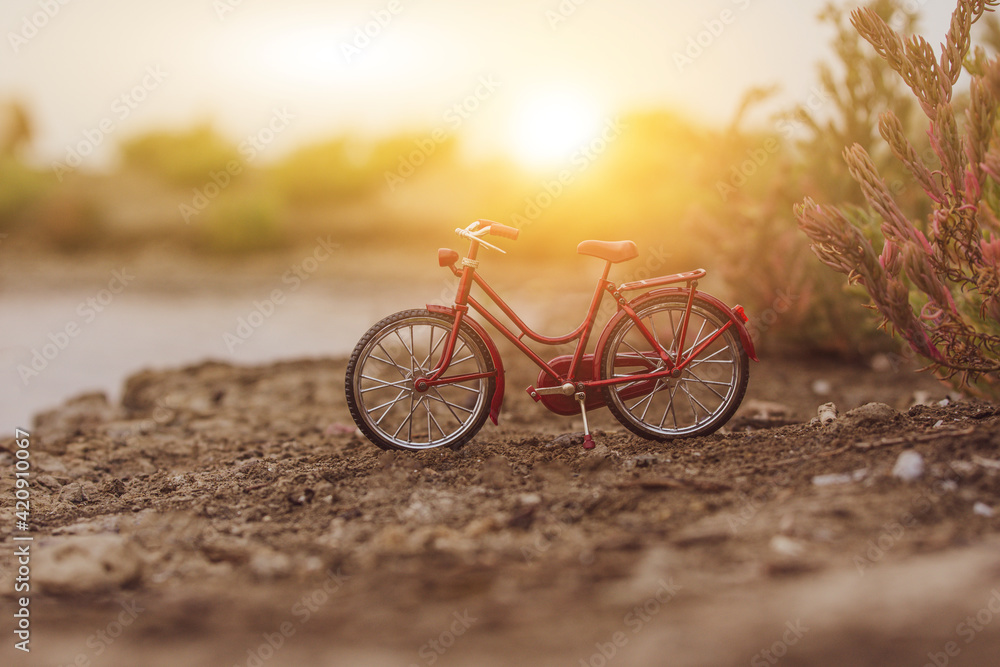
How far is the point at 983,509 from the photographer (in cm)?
295

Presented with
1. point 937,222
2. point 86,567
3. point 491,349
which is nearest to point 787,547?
point 491,349

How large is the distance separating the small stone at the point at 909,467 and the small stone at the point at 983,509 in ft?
0.78

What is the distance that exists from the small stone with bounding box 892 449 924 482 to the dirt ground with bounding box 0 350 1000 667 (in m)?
0.02

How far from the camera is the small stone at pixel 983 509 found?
2925mm

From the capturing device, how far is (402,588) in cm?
280

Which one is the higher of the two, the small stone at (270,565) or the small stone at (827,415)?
the small stone at (827,415)

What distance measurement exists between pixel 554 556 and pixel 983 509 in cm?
157

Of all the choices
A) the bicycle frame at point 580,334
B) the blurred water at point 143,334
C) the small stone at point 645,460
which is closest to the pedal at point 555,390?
the bicycle frame at point 580,334

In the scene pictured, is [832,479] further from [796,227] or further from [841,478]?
[796,227]

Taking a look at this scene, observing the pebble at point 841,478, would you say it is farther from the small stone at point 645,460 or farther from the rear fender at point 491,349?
the rear fender at point 491,349

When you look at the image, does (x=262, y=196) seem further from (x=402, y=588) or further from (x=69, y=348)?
(x=402, y=588)

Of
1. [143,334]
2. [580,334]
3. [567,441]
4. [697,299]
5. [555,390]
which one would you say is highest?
[143,334]

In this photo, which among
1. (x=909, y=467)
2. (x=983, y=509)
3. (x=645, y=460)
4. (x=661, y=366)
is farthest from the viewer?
(x=661, y=366)

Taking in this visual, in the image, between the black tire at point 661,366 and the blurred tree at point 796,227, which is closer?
the black tire at point 661,366
